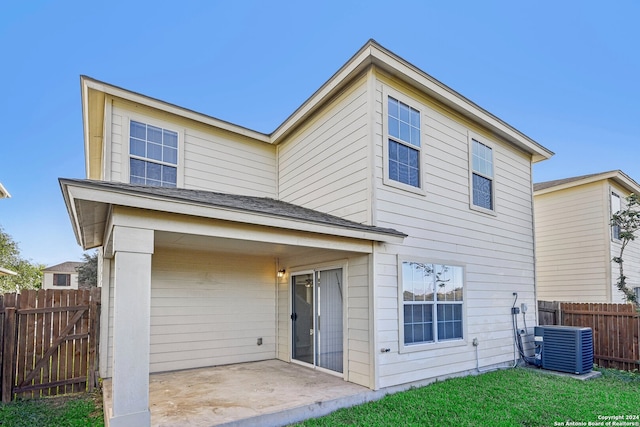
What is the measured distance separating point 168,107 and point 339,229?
4.24 metres

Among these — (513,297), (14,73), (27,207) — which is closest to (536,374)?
(513,297)

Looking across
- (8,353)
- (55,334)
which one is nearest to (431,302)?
(55,334)

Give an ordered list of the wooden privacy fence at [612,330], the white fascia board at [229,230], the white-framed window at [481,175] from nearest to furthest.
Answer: the white fascia board at [229,230] → the white-framed window at [481,175] → the wooden privacy fence at [612,330]

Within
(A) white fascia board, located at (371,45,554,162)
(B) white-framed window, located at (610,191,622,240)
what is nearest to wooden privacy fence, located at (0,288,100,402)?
(A) white fascia board, located at (371,45,554,162)

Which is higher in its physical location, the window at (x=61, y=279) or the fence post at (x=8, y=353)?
the fence post at (x=8, y=353)

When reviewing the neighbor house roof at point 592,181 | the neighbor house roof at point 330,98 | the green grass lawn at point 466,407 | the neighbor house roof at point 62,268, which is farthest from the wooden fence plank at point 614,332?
the neighbor house roof at point 62,268

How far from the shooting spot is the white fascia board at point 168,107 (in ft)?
21.1

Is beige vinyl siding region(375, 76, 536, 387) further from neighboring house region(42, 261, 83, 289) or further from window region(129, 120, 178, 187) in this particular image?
neighboring house region(42, 261, 83, 289)

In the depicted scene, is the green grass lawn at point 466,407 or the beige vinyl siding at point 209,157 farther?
the beige vinyl siding at point 209,157

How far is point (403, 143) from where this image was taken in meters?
6.63

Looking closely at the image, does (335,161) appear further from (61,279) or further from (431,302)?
(61,279)

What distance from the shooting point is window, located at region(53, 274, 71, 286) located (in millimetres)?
36406

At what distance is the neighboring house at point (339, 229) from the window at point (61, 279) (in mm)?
34766

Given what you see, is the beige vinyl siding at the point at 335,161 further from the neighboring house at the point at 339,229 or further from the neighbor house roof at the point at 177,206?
the neighbor house roof at the point at 177,206
